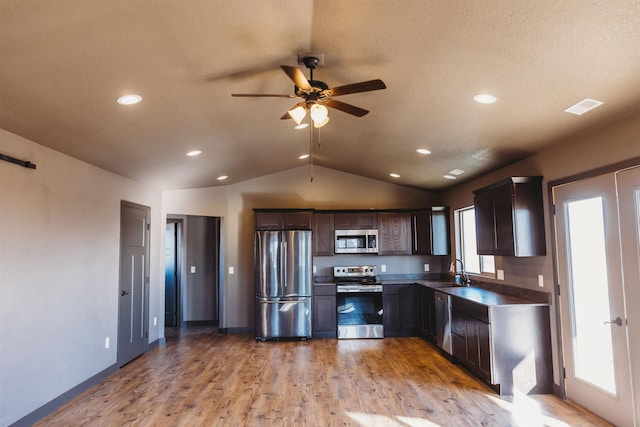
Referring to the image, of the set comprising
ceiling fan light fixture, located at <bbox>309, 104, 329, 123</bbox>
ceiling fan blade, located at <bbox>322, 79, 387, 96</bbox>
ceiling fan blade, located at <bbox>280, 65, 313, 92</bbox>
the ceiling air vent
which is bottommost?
ceiling fan light fixture, located at <bbox>309, 104, 329, 123</bbox>

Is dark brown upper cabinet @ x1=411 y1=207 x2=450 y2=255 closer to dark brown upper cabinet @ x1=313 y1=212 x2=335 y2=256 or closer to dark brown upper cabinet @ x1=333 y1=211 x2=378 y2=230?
dark brown upper cabinet @ x1=333 y1=211 x2=378 y2=230

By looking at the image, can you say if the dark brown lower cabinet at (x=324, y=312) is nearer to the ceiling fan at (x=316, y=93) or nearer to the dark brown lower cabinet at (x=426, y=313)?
the dark brown lower cabinet at (x=426, y=313)

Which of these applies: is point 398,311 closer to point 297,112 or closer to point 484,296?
point 484,296

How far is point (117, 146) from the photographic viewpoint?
156 inches

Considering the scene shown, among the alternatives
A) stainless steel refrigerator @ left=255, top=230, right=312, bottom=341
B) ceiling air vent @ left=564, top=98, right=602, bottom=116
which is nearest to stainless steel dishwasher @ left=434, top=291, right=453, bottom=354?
stainless steel refrigerator @ left=255, top=230, right=312, bottom=341

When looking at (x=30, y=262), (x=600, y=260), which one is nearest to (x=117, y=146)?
(x=30, y=262)

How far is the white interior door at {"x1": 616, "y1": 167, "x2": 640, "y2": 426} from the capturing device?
3.01m

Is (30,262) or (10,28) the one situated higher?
(10,28)

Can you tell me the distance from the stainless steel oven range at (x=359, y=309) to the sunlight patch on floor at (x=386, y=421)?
9.71 ft

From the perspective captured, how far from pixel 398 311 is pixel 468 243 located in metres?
1.58

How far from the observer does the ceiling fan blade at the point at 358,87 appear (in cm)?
248

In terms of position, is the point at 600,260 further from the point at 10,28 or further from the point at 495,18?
the point at 10,28

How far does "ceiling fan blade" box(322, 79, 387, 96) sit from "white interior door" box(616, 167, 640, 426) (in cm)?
211

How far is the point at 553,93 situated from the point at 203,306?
Result: 274 inches
